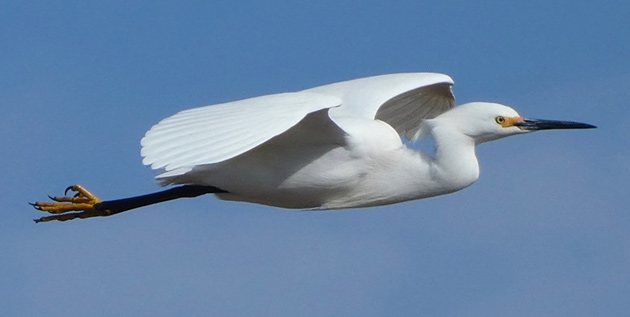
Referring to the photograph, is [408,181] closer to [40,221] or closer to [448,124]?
[448,124]

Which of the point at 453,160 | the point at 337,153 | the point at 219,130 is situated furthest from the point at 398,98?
the point at 219,130

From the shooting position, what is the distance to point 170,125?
496 inches

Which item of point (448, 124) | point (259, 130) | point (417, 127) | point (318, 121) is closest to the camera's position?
point (259, 130)

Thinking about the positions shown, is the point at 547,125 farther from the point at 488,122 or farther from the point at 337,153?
the point at 337,153

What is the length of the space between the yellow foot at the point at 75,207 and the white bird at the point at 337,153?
0.20 meters

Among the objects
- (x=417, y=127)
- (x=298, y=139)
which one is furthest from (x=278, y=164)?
(x=417, y=127)

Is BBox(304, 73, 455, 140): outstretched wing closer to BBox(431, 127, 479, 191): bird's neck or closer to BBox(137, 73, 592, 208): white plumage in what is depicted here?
BBox(137, 73, 592, 208): white plumage

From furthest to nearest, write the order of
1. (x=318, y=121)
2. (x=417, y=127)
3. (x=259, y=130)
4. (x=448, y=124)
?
(x=417, y=127) → (x=448, y=124) → (x=318, y=121) → (x=259, y=130)

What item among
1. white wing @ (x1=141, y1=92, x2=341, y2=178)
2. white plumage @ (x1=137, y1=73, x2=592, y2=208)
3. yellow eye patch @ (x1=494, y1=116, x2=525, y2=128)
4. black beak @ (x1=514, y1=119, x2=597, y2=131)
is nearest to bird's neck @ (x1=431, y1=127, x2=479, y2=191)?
white plumage @ (x1=137, y1=73, x2=592, y2=208)

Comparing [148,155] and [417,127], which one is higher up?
[417,127]

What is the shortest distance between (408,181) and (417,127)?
1.80 metres

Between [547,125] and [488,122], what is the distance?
0.51m

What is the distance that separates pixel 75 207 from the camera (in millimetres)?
14836

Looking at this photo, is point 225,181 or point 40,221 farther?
point 40,221
